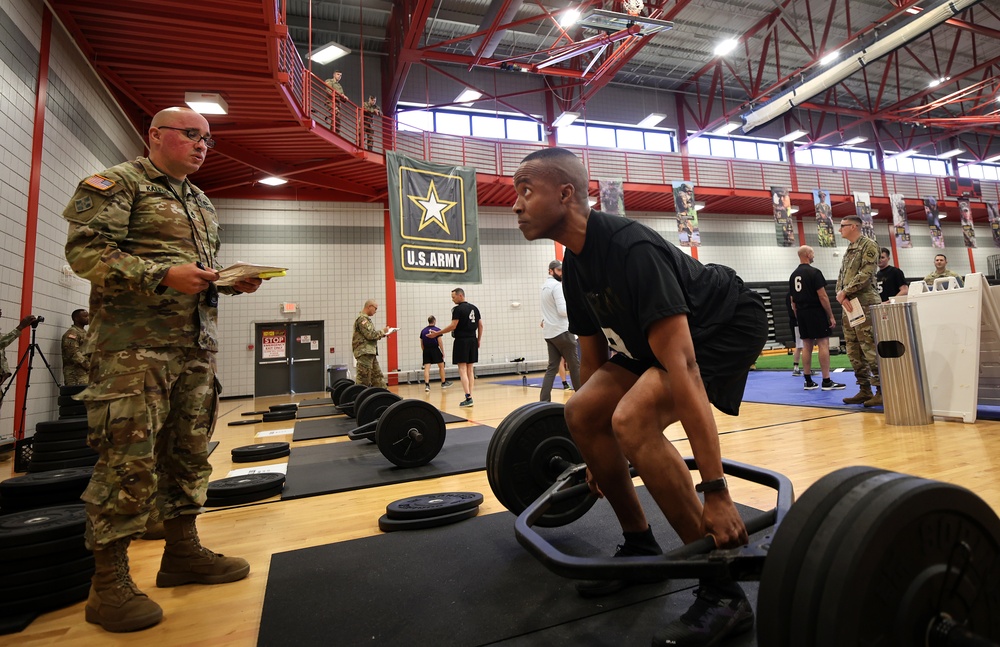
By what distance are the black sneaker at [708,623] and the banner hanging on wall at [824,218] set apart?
588 inches

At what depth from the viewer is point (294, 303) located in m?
11.1

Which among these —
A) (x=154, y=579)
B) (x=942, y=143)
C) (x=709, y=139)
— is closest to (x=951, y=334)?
(x=154, y=579)

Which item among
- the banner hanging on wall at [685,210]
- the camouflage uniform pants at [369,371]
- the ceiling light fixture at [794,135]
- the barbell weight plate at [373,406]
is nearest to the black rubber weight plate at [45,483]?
the barbell weight plate at [373,406]

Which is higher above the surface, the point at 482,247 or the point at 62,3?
the point at 62,3

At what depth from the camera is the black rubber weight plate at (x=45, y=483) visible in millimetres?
2004

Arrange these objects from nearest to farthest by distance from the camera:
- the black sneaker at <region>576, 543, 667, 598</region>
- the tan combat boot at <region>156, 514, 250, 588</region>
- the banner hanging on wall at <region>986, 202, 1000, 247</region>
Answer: the black sneaker at <region>576, 543, 667, 598</region>, the tan combat boot at <region>156, 514, 250, 588</region>, the banner hanging on wall at <region>986, 202, 1000, 247</region>

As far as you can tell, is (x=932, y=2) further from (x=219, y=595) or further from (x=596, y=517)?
(x=219, y=595)

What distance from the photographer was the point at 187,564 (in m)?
1.70

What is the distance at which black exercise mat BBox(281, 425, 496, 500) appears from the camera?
2.88 meters

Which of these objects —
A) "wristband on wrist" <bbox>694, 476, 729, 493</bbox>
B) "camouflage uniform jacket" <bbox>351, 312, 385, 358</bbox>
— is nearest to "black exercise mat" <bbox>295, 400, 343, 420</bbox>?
"camouflage uniform jacket" <bbox>351, 312, 385, 358</bbox>

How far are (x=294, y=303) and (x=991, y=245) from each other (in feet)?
80.5

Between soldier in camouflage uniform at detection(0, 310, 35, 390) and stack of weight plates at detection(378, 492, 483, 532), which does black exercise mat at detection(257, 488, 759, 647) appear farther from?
soldier in camouflage uniform at detection(0, 310, 35, 390)

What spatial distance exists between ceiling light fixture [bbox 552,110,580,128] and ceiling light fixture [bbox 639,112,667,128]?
2.77m

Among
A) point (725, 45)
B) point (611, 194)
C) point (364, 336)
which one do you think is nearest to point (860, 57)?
point (725, 45)
